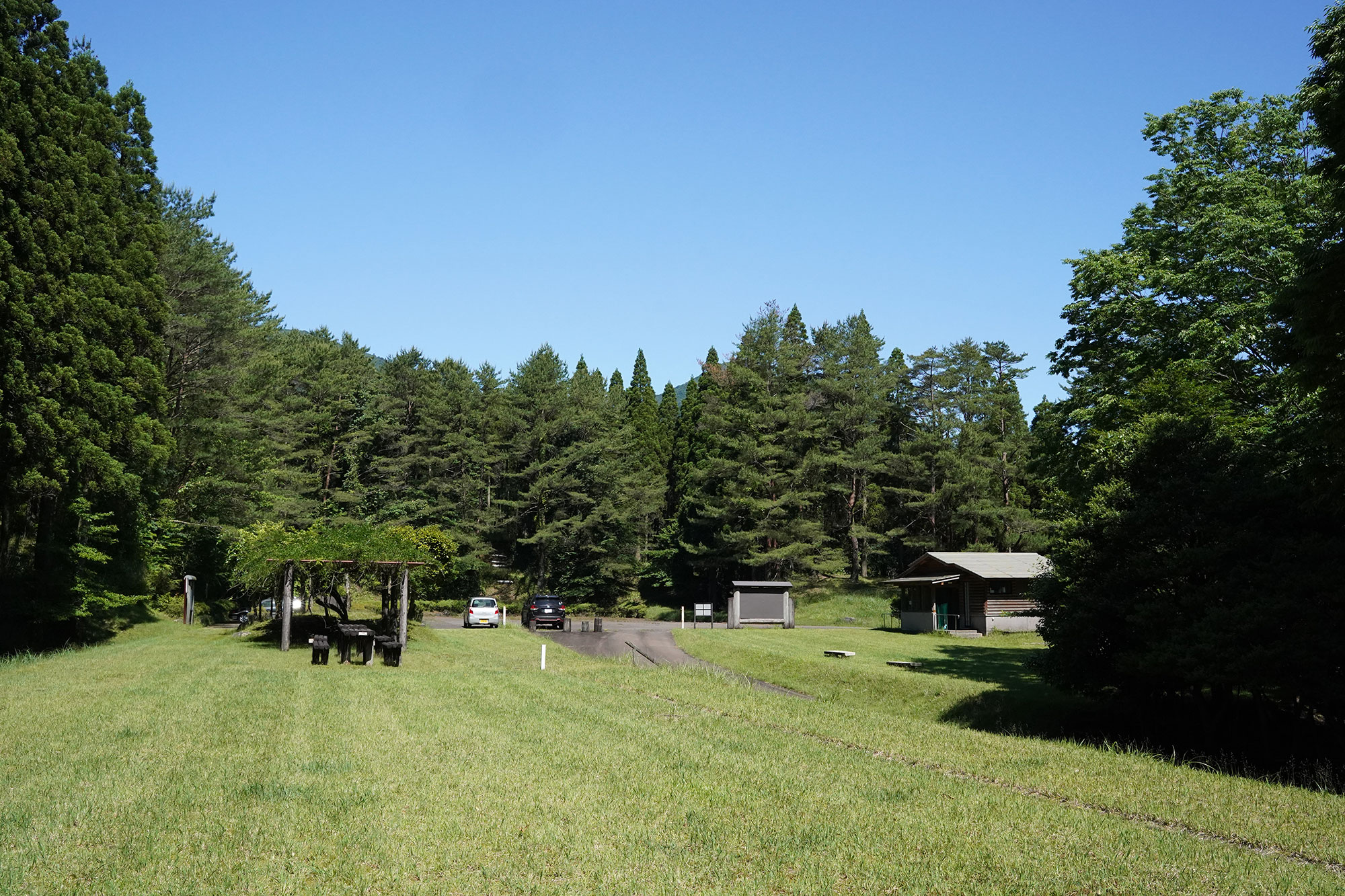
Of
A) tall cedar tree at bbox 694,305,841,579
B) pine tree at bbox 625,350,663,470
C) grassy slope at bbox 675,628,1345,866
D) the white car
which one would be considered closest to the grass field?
grassy slope at bbox 675,628,1345,866

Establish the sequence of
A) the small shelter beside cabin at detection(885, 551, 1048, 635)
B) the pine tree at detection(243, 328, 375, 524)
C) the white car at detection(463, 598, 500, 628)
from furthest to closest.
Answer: the pine tree at detection(243, 328, 375, 524) → the white car at detection(463, 598, 500, 628) → the small shelter beside cabin at detection(885, 551, 1048, 635)

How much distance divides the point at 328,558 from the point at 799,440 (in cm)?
3939

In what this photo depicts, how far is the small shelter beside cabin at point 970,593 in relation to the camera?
41062mm

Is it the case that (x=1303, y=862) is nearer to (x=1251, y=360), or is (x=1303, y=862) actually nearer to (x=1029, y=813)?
(x=1029, y=813)

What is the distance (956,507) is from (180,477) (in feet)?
147

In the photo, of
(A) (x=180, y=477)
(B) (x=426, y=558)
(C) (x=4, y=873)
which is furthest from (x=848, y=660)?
(A) (x=180, y=477)

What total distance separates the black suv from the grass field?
24.0 meters

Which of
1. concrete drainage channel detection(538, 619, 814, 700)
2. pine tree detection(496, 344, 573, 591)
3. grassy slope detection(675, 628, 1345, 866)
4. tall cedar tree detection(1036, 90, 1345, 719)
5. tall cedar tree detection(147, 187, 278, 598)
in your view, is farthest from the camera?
pine tree detection(496, 344, 573, 591)

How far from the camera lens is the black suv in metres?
40.8

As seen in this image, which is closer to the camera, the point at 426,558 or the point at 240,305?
the point at 426,558

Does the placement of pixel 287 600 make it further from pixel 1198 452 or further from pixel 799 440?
pixel 799 440

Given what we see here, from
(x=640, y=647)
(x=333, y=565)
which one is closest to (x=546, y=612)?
(x=640, y=647)

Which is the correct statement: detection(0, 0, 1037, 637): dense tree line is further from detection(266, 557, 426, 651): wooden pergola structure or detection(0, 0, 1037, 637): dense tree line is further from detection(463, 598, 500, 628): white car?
detection(463, 598, 500, 628): white car

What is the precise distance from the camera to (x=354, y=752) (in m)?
11.0
